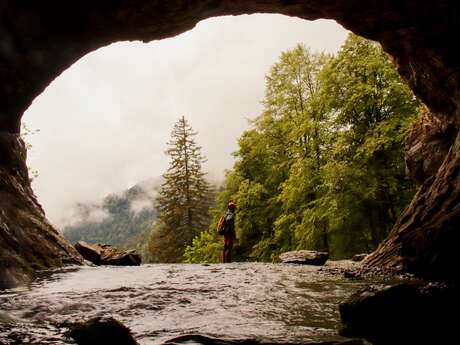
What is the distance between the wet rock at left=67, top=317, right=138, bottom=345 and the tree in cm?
3423

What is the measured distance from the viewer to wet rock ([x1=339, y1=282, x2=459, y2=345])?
12.1 feet

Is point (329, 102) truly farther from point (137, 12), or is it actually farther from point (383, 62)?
point (137, 12)

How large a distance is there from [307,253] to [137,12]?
9.88 meters

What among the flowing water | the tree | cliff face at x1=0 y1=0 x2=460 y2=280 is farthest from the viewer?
the tree

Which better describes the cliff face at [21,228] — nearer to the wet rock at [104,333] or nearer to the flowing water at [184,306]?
the flowing water at [184,306]

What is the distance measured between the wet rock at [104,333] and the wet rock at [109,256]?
43.0ft

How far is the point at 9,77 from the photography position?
438 inches

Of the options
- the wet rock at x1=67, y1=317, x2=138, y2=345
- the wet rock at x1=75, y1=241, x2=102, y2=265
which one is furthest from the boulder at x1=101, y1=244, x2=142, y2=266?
the wet rock at x1=67, y1=317, x2=138, y2=345

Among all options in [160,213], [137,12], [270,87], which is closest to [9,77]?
[137,12]

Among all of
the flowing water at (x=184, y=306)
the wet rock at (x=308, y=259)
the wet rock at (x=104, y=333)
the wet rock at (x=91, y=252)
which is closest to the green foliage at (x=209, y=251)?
the wet rock at (x=91, y=252)

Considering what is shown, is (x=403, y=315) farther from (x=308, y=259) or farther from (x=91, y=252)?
(x=91, y=252)

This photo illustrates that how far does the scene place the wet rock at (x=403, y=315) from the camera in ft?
12.1

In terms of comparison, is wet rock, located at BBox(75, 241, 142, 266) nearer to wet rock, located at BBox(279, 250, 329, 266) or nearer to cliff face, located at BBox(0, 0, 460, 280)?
cliff face, located at BBox(0, 0, 460, 280)

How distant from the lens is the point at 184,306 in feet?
19.4
